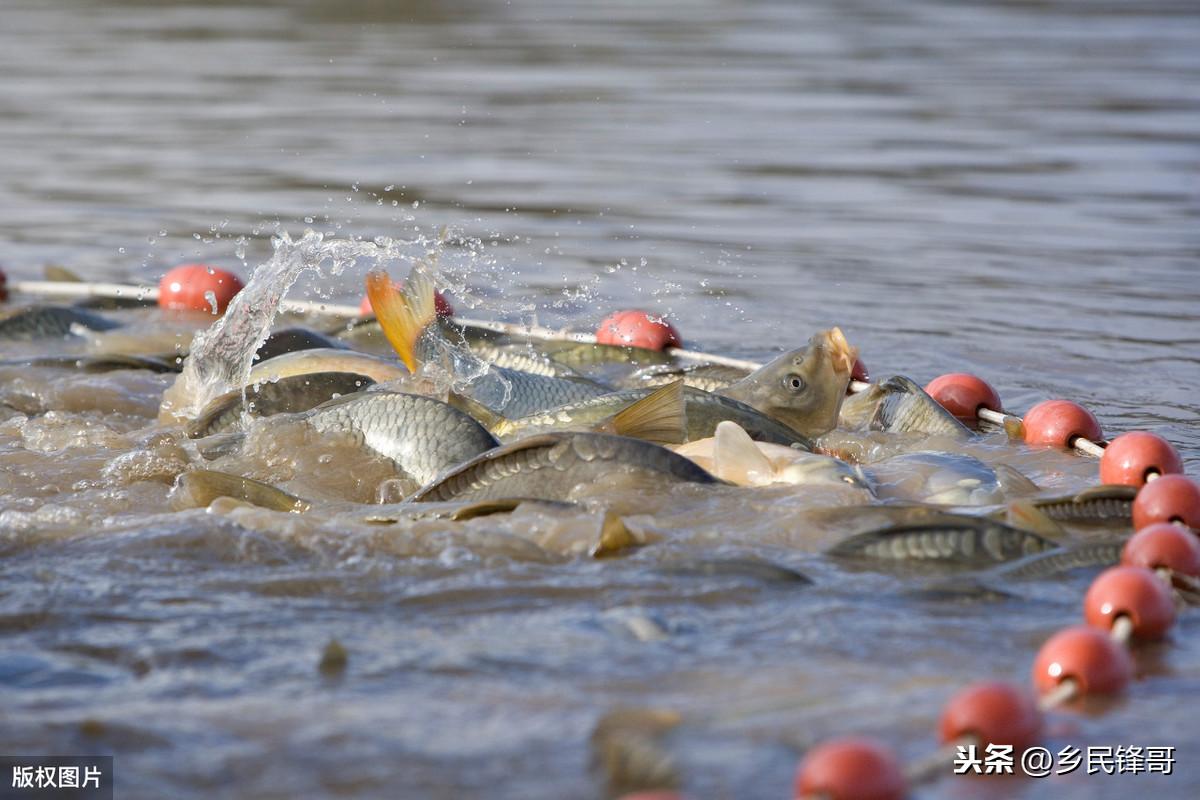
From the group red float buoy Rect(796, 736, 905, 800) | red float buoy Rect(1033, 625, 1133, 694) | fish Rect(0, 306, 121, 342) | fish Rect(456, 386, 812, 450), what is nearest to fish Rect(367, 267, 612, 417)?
fish Rect(456, 386, 812, 450)

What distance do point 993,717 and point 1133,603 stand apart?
2.47 feet

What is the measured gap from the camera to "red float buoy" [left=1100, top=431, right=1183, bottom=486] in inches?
197

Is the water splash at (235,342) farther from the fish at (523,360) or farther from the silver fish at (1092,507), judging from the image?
the silver fish at (1092,507)

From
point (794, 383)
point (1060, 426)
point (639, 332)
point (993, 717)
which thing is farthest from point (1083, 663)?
point (639, 332)

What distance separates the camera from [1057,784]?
3057 millimetres

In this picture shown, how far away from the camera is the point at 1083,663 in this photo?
11.0 ft

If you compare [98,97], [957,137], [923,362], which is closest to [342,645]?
[923,362]

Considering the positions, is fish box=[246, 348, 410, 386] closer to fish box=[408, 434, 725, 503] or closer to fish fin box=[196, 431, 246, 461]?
fish fin box=[196, 431, 246, 461]

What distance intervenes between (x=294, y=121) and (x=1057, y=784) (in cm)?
1321

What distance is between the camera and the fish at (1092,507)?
461 cm

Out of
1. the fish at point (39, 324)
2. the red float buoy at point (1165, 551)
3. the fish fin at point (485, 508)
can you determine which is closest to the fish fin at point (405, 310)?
the fish fin at point (485, 508)

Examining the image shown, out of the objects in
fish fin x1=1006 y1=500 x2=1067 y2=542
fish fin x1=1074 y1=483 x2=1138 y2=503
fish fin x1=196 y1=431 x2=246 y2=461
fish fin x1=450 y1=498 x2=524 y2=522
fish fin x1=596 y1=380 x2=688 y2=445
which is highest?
fish fin x1=596 y1=380 x2=688 y2=445

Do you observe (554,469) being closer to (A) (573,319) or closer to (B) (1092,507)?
(B) (1092,507)

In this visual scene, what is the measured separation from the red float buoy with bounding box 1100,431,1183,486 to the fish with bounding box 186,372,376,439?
2.67 meters
